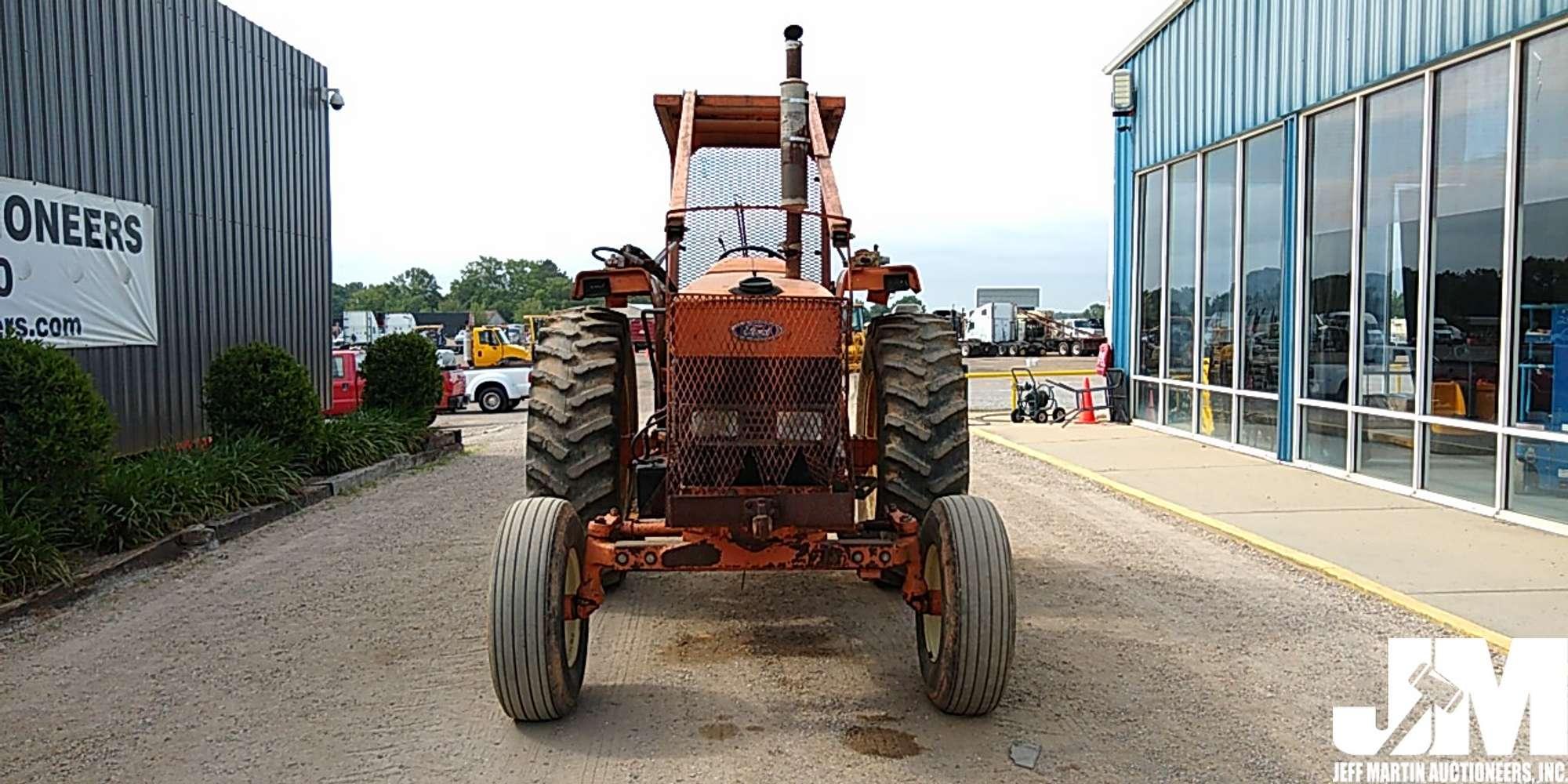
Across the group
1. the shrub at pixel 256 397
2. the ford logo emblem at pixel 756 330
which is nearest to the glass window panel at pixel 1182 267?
the shrub at pixel 256 397

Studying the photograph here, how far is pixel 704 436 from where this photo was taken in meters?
5.19

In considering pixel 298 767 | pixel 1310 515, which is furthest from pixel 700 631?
pixel 1310 515

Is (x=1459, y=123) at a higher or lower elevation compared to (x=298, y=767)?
higher

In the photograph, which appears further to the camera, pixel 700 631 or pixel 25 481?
pixel 25 481

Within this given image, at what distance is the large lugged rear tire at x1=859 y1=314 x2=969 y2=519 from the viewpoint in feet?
19.0

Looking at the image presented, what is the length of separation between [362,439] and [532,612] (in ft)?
28.7

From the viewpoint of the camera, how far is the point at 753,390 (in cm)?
517

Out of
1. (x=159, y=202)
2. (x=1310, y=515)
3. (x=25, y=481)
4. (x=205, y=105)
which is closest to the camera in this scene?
(x=25, y=481)

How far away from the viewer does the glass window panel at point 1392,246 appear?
10.3 metres

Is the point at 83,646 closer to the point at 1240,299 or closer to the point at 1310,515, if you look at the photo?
the point at 1310,515

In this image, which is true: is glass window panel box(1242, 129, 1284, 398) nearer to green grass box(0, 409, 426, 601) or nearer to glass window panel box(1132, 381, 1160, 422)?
glass window panel box(1132, 381, 1160, 422)

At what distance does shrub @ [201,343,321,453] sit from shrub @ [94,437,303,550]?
16 cm

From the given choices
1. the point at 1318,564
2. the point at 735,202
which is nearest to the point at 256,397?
the point at 735,202

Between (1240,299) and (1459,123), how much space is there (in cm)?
401
